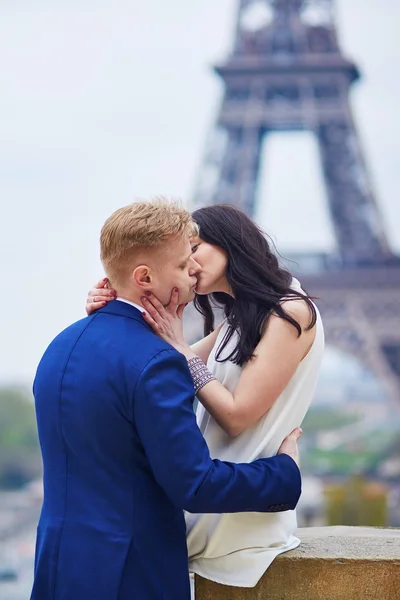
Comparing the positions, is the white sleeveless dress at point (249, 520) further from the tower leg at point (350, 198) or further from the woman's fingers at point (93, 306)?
the tower leg at point (350, 198)

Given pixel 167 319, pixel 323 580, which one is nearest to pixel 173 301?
pixel 167 319

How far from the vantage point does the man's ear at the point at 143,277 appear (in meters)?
1.22

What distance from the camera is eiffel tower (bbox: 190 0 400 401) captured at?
1316 centimetres

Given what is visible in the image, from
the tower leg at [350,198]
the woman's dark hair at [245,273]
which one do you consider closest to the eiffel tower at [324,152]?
the tower leg at [350,198]

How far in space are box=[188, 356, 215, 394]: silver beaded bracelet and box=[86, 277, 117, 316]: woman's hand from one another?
0.14m

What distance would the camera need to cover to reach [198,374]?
51.3 inches

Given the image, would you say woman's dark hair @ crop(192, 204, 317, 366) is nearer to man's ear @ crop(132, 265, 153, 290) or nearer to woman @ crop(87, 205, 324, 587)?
woman @ crop(87, 205, 324, 587)

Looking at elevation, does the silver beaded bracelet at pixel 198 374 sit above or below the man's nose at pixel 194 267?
below

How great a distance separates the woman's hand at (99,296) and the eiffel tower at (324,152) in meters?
11.6

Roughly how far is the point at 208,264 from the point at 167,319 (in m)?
0.14

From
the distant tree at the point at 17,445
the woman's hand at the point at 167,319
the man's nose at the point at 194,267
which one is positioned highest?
the distant tree at the point at 17,445

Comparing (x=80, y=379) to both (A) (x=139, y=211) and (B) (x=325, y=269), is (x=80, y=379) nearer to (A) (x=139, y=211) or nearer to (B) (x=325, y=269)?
→ (A) (x=139, y=211)

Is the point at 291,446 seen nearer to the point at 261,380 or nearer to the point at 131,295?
the point at 261,380

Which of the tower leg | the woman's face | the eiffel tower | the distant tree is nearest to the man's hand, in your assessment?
the woman's face
